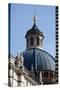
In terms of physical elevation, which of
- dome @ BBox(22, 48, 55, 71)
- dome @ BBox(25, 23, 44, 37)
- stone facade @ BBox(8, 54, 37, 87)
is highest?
dome @ BBox(25, 23, 44, 37)

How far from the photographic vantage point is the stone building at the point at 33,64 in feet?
8.21

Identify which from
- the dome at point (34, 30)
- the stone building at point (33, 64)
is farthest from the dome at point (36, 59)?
the dome at point (34, 30)

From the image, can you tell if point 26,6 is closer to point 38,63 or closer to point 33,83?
point 38,63

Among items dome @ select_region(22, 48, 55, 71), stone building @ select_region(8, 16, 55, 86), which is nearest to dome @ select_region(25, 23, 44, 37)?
stone building @ select_region(8, 16, 55, 86)

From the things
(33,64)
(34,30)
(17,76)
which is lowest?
(17,76)

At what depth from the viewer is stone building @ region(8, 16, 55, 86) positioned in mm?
2502

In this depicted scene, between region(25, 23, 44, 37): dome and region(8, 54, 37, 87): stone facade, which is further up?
region(25, 23, 44, 37): dome

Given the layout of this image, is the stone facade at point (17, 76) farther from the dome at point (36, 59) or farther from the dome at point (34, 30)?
the dome at point (34, 30)

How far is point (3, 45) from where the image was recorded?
2426 mm

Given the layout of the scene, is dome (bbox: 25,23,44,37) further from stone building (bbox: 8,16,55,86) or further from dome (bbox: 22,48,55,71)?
dome (bbox: 22,48,55,71)

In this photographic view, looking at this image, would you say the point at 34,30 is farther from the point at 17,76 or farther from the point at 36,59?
the point at 17,76

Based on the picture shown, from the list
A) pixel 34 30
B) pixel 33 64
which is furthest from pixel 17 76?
pixel 34 30

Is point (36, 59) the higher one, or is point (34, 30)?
point (34, 30)

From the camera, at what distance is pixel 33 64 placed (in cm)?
255
